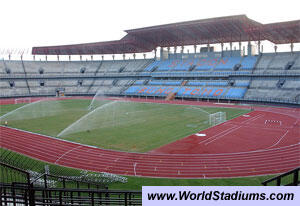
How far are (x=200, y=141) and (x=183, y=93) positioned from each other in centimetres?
3757

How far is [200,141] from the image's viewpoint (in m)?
23.0

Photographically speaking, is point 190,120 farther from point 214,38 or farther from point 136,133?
point 214,38

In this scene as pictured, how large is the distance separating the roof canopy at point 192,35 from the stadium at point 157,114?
0.96 feet

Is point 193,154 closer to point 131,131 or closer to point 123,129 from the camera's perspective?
point 131,131

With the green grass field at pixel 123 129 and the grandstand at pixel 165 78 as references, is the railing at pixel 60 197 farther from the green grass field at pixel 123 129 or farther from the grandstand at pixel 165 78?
the grandstand at pixel 165 78

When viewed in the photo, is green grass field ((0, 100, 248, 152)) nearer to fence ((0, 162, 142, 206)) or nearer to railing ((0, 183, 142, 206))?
fence ((0, 162, 142, 206))

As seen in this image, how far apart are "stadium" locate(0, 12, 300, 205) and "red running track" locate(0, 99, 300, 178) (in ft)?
0.29

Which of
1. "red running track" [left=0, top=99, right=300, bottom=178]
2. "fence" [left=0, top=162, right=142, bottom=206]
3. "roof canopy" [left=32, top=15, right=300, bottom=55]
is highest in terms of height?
"roof canopy" [left=32, top=15, right=300, bottom=55]

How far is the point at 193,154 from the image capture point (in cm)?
1931

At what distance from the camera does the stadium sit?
608 inches

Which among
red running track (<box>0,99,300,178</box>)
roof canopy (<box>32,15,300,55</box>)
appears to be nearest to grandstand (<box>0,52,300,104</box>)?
roof canopy (<box>32,15,300,55</box>)

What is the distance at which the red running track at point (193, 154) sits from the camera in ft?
53.7

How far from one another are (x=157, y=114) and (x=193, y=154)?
64.7 feet

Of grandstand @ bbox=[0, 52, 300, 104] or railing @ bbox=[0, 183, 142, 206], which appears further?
grandstand @ bbox=[0, 52, 300, 104]
